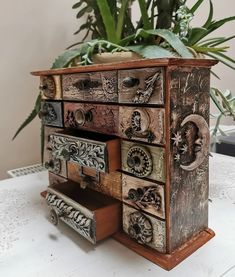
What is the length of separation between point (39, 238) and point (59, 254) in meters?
0.07

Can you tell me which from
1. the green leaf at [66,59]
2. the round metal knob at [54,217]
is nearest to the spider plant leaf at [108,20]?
the green leaf at [66,59]

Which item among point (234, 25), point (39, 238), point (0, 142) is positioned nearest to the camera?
point (39, 238)

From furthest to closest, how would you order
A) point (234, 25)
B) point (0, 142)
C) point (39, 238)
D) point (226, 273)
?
point (234, 25), point (0, 142), point (39, 238), point (226, 273)

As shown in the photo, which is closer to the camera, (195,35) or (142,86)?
(142,86)

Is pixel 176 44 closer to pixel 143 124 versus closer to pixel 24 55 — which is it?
pixel 143 124

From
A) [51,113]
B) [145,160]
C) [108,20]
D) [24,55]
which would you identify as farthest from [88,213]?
[24,55]

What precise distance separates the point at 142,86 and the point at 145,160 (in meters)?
0.12

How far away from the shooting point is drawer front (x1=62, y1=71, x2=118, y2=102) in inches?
19.0

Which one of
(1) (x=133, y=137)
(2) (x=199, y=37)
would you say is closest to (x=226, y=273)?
(1) (x=133, y=137)

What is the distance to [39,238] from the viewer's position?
0.54m

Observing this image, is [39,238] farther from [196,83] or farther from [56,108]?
[196,83]

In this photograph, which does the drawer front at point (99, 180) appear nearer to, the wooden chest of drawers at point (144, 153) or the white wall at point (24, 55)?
the wooden chest of drawers at point (144, 153)

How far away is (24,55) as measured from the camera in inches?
37.3

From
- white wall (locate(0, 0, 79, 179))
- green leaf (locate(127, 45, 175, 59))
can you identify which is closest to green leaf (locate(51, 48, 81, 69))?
green leaf (locate(127, 45, 175, 59))
